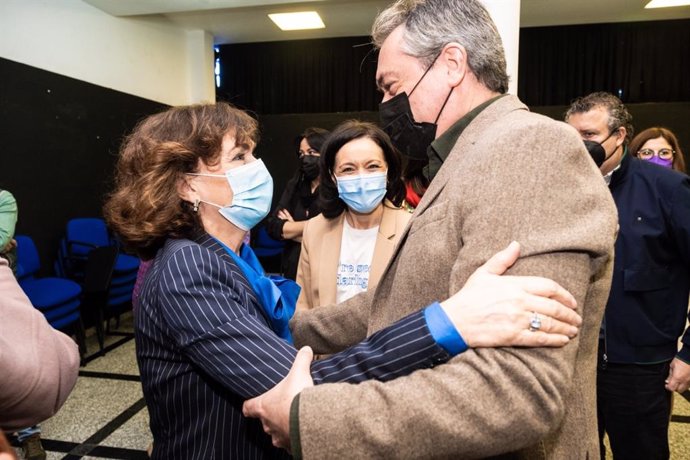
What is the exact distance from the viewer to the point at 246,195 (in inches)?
56.0

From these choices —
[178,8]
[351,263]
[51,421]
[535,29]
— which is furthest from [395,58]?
[535,29]

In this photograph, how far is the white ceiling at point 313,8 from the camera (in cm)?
551

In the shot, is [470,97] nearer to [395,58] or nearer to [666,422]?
[395,58]

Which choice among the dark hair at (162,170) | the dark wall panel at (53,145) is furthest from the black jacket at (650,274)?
the dark wall panel at (53,145)

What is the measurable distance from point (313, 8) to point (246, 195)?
5553 millimetres

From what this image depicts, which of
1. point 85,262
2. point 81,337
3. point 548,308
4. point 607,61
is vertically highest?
point 607,61

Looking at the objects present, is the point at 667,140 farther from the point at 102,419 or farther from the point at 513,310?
the point at 102,419

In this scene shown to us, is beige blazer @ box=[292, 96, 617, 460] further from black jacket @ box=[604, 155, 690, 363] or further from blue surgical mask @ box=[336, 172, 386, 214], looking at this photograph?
blue surgical mask @ box=[336, 172, 386, 214]

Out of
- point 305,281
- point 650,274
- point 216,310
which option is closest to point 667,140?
point 650,274

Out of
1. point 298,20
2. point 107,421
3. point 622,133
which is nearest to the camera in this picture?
point 622,133

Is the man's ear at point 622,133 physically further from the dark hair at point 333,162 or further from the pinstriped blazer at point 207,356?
the pinstriped blazer at point 207,356

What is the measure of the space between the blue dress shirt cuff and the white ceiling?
5447mm

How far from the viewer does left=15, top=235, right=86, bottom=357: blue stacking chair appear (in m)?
3.49

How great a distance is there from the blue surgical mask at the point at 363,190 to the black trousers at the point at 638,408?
46.0 inches
